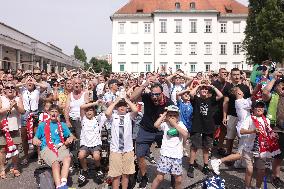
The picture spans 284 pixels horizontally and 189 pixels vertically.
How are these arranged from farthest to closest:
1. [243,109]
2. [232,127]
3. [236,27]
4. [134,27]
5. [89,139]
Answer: [236,27] < [134,27] < [232,127] < [243,109] < [89,139]

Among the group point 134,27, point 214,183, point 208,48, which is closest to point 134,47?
point 134,27

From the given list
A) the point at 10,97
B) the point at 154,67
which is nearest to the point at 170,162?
the point at 10,97

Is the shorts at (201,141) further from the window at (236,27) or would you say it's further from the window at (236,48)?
the window at (236,27)

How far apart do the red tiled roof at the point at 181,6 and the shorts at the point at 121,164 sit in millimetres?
55509

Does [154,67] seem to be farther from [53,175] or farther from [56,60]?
[53,175]

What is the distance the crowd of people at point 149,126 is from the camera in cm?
601

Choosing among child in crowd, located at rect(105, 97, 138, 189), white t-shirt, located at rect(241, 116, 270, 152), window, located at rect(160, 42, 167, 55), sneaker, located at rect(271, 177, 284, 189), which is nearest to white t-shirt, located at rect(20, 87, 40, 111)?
child in crowd, located at rect(105, 97, 138, 189)

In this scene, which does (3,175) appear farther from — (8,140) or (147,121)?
(147,121)

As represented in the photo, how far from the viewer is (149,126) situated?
6543mm

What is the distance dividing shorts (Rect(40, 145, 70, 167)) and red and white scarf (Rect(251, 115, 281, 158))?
339cm

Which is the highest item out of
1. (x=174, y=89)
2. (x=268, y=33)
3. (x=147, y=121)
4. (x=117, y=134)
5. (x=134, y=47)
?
(x=134, y=47)

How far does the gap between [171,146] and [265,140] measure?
1.75 m

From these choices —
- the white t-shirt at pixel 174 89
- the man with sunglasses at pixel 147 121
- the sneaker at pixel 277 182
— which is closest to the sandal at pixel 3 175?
the man with sunglasses at pixel 147 121

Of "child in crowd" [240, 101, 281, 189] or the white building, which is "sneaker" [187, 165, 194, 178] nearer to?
"child in crowd" [240, 101, 281, 189]
